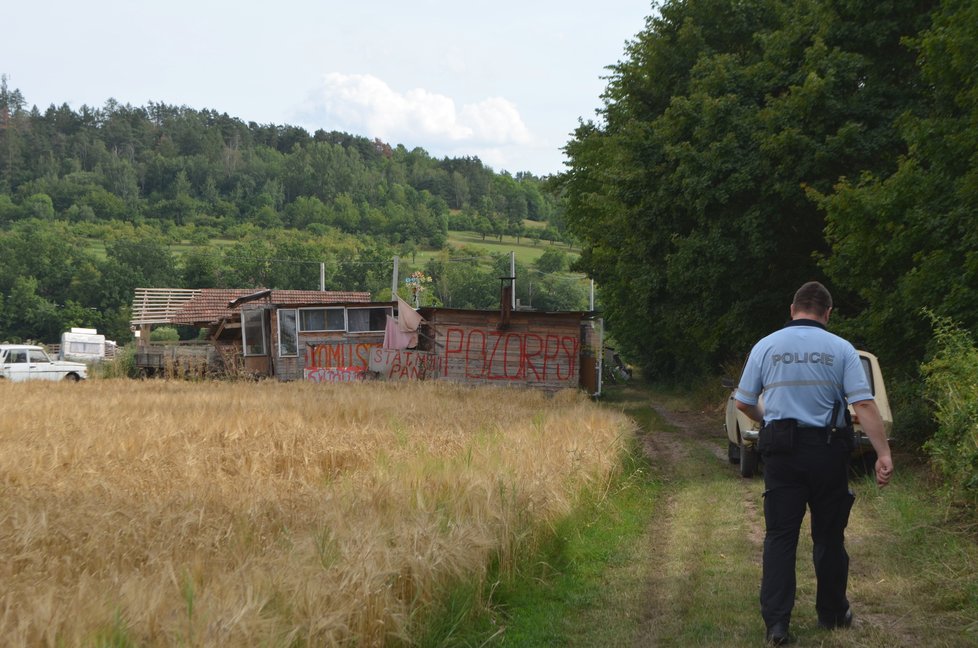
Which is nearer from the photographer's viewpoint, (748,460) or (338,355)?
(748,460)

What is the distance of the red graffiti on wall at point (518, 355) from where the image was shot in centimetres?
3562

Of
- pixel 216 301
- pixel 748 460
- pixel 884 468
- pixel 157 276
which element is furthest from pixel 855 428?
pixel 157 276

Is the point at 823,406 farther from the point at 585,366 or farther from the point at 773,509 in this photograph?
the point at 585,366

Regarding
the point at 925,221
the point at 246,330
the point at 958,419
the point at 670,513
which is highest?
the point at 925,221

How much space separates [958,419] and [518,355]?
1047 inches

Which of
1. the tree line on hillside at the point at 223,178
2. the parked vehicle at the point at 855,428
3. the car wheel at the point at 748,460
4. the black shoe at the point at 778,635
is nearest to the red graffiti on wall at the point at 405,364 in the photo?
the parked vehicle at the point at 855,428

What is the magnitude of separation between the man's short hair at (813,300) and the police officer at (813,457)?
127mm

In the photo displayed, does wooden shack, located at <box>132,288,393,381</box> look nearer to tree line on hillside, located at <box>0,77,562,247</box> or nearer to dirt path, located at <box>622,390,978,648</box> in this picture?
Answer: dirt path, located at <box>622,390,978,648</box>

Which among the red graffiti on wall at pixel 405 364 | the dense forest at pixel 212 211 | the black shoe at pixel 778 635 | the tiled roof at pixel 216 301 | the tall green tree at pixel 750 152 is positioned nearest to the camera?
the black shoe at pixel 778 635

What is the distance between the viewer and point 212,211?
14450 centimetres

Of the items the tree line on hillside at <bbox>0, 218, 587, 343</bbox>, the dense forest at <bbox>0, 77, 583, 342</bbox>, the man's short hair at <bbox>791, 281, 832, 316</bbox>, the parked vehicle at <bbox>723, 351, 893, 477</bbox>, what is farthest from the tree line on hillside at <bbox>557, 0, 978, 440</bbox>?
the dense forest at <bbox>0, 77, 583, 342</bbox>

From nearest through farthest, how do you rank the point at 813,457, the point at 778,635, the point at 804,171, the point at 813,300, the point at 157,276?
the point at 778,635
the point at 813,457
the point at 813,300
the point at 804,171
the point at 157,276

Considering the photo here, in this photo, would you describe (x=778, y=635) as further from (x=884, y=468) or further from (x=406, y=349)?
(x=406, y=349)

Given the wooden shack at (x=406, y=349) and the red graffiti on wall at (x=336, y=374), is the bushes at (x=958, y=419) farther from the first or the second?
the red graffiti on wall at (x=336, y=374)
